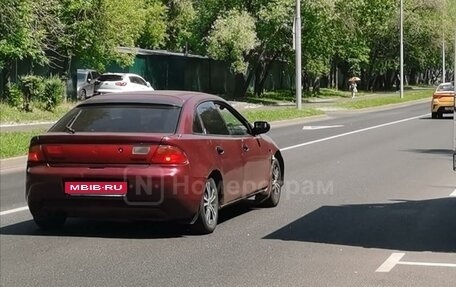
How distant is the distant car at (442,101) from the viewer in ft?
106

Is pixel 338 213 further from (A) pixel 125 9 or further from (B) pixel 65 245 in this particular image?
(A) pixel 125 9

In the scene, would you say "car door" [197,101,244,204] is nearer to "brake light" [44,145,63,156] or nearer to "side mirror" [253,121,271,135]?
"side mirror" [253,121,271,135]

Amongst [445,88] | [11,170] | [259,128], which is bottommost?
[11,170]

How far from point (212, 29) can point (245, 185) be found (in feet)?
115

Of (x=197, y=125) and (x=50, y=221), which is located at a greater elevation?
(x=197, y=125)

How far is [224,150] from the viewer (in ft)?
29.9

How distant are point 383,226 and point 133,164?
2.93 m

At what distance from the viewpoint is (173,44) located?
6762 centimetres

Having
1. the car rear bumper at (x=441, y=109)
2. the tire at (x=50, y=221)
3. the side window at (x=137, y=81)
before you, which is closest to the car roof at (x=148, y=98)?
the tire at (x=50, y=221)

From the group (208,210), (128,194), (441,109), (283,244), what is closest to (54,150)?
(128,194)

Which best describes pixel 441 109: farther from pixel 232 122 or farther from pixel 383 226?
pixel 383 226

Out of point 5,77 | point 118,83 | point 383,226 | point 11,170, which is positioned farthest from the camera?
point 118,83

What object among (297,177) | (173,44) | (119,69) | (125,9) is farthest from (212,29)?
(297,177)

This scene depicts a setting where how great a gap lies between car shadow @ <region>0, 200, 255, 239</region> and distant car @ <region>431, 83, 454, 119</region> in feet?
78.8
